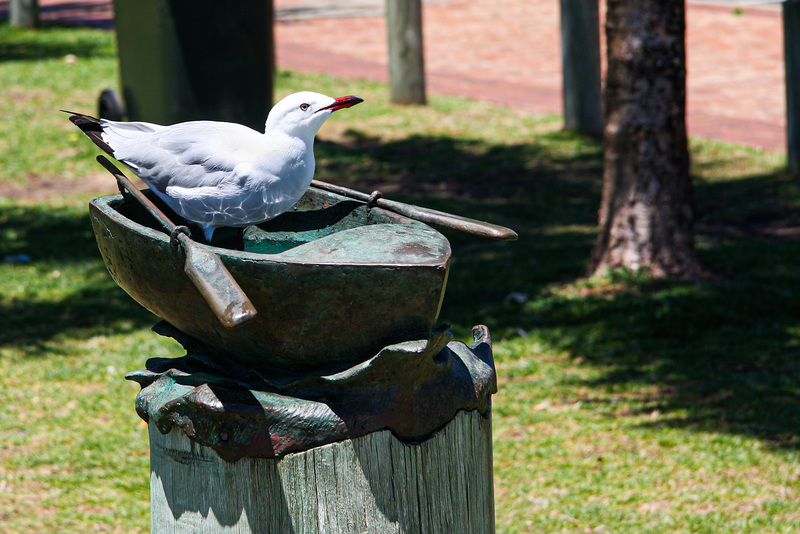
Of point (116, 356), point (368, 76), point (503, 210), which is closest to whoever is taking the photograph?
point (116, 356)

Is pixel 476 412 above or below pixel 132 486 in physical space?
above

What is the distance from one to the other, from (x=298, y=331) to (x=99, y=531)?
7.01 feet

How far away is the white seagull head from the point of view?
209cm

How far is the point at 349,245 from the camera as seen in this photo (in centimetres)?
191

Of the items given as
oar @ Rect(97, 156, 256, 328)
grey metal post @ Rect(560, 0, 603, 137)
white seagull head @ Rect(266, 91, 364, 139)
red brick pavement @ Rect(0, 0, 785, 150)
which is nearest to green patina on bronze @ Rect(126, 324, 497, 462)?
oar @ Rect(97, 156, 256, 328)

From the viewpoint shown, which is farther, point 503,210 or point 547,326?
point 503,210

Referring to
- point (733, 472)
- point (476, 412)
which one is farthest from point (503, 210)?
point (476, 412)

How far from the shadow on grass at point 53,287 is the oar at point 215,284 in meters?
3.81

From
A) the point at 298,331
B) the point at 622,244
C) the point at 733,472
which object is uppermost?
the point at 298,331

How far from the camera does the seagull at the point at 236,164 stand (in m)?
2.06

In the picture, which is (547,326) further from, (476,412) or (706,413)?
(476,412)

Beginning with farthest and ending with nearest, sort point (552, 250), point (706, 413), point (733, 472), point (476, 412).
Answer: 1. point (552, 250)
2. point (706, 413)
3. point (733, 472)
4. point (476, 412)

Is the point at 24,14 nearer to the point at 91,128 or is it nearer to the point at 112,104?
the point at 112,104

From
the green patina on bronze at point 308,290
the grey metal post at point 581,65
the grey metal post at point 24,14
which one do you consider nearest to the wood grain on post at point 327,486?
the green patina on bronze at point 308,290
